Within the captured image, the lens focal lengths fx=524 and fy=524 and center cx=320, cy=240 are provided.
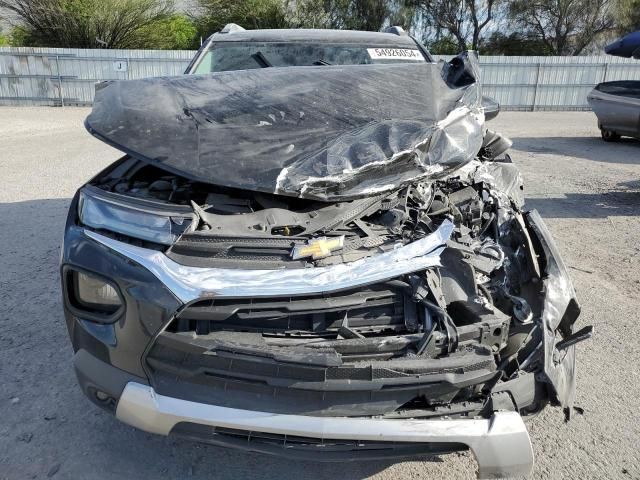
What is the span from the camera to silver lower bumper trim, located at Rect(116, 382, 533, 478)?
1.83m

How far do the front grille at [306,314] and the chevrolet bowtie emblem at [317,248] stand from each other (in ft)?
0.55

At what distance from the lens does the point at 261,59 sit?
426cm

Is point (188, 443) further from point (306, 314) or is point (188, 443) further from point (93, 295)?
point (306, 314)

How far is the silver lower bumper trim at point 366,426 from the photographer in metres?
1.83

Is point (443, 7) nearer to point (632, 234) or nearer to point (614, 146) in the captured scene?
point (614, 146)

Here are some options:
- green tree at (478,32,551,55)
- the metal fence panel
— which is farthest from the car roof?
green tree at (478,32,551,55)

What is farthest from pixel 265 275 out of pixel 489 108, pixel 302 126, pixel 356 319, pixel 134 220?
pixel 489 108

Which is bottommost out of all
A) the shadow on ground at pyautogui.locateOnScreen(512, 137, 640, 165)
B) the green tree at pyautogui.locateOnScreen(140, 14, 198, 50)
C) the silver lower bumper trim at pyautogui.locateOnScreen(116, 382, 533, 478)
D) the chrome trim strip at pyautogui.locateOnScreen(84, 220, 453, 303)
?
the shadow on ground at pyautogui.locateOnScreen(512, 137, 640, 165)

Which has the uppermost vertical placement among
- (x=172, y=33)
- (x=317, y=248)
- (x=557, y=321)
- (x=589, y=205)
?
(x=172, y=33)

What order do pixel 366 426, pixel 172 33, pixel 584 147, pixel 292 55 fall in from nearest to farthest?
1. pixel 366 426
2. pixel 292 55
3. pixel 584 147
4. pixel 172 33

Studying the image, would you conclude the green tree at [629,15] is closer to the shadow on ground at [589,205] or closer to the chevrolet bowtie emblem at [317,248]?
the shadow on ground at [589,205]

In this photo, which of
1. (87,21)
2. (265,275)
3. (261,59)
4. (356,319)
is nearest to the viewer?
(265,275)

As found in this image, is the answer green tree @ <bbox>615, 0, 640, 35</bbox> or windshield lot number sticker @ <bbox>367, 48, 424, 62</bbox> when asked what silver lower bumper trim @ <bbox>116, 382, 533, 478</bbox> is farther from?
green tree @ <bbox>615, 0, 640, 35</bbox>

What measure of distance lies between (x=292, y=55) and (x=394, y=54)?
0.89m
